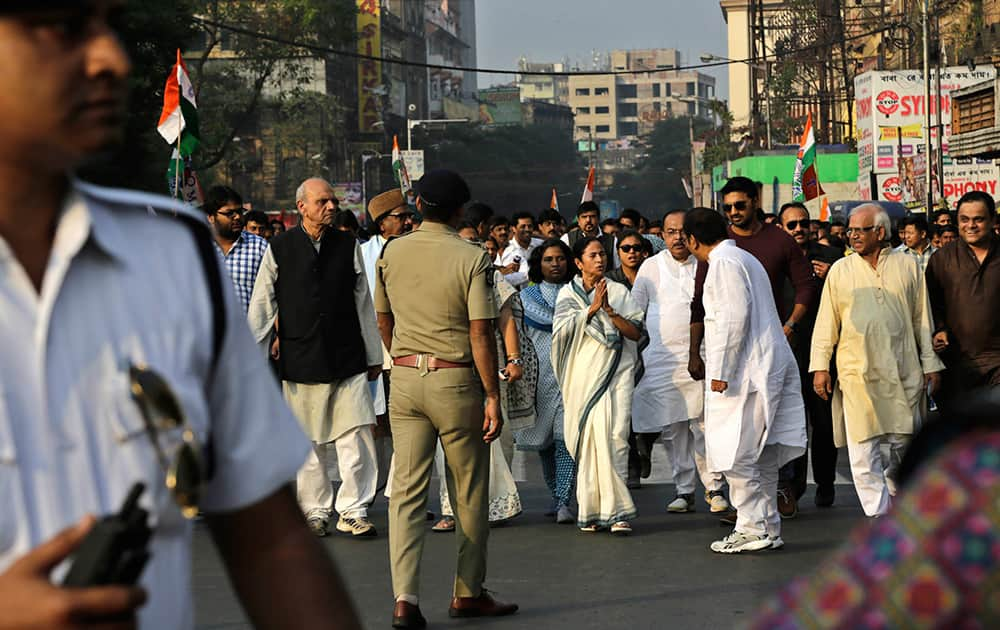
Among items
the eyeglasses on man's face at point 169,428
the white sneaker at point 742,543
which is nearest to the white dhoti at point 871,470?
the white sneaker at point 742,543

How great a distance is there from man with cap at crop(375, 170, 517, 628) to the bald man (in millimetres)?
2107

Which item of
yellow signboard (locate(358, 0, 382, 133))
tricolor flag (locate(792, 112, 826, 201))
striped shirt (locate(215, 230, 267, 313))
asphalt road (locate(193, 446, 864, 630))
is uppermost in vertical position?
yellow signboard (locate(358, 0, 382, 133))

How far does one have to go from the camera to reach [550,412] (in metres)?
10.3

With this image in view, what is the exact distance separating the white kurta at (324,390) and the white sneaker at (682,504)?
78.1 inches

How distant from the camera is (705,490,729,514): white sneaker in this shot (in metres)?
9.70

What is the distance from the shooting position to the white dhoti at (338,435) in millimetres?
9320

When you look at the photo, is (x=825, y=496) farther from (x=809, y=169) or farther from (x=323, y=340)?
(x=809, y=169)

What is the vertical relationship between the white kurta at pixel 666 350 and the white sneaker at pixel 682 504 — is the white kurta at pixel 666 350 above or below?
above

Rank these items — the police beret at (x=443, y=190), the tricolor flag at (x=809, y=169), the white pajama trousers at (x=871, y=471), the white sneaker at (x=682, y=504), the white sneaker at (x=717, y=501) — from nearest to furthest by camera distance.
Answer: the police beret at (x=443, y=190), the white pajama trousers at (x=871, y=471), the white sneaker at (x=717, y=501), the white sneaker at (x=682, y=504), the tricolor flag at (x=809, y=169)

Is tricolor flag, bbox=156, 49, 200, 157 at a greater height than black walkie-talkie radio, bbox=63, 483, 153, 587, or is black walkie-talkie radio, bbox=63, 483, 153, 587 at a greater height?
tricolor flag, bbox=156, 49, 200, 157

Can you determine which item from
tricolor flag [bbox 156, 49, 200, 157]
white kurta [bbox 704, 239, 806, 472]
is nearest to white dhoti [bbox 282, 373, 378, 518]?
white kurta [bbox 704, 239, 806, 472]

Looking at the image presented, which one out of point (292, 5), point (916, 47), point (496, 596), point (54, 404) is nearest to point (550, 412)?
point (496, 596)

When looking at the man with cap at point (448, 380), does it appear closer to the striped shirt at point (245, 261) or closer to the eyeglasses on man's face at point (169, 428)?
the striped shirt at point (245, 261)

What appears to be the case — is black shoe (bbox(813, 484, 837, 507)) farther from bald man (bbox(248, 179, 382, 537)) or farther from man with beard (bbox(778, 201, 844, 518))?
bald man (bbox(248, 179, 382, 537))
